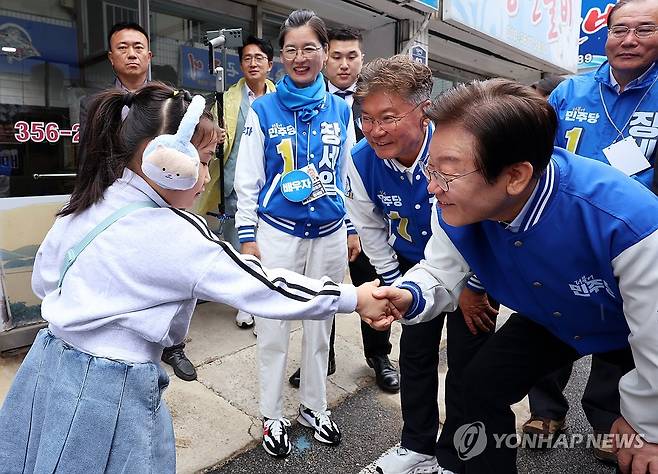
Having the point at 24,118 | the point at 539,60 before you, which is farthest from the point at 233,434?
the point at 539,60

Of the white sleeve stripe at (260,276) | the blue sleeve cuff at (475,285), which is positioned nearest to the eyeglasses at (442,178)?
the white sleeve stripe at (260,276)

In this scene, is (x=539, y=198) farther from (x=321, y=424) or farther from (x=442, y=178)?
(x=321, y=424)

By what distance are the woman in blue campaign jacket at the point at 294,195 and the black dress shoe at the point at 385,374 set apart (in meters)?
0.64

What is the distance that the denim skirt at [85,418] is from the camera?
138 cm

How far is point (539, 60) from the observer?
826cm

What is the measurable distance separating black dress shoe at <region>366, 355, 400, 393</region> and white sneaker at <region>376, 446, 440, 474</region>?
74 cm

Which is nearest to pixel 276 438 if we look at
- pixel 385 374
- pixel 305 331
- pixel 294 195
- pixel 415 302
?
pixel 305 331

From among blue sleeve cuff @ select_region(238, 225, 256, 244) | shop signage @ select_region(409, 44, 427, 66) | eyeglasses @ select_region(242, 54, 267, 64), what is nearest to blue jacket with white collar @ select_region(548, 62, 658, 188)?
blue sleeve cuff @ select_region(238, 225, 256, 244)

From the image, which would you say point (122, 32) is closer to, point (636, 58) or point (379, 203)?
point (379, 203)

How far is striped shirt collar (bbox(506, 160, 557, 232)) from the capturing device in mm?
1638

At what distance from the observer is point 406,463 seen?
8.11 feet

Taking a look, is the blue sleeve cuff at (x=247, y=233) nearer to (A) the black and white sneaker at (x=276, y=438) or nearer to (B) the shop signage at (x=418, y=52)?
(A) the black and white sneaker at (x=276, y=438)

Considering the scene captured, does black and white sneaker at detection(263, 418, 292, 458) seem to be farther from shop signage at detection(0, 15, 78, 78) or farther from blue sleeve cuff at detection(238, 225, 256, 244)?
shop signage at detection(0, 15, 78, 78)

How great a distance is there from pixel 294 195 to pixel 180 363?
1.47m
